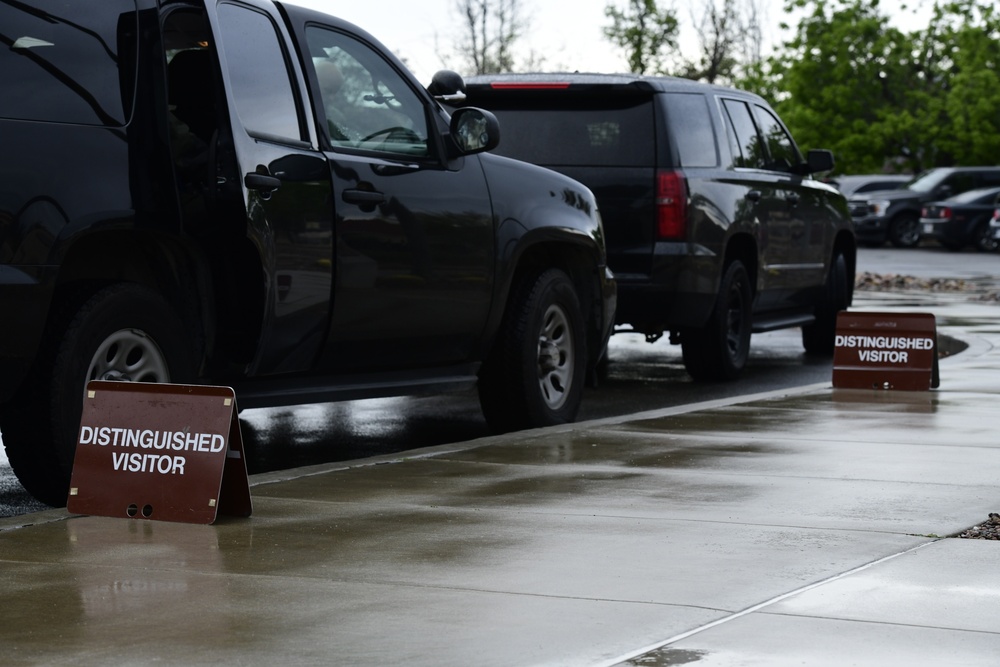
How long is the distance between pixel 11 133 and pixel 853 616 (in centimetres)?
319

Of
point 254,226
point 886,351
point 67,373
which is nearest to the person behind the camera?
point 67,373

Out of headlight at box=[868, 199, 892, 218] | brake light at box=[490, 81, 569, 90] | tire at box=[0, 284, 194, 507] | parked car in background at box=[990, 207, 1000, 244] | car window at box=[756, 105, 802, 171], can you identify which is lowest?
parked car in background at box=[990, 207, 1000, 244]

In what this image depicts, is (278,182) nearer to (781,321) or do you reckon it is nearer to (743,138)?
(743,138)

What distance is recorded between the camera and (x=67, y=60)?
638 cm

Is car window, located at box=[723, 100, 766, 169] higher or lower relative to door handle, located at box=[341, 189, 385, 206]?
higher

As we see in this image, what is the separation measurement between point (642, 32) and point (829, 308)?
5421cm

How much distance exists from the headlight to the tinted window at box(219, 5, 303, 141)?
3552cm

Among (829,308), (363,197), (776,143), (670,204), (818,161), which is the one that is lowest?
(829,308)

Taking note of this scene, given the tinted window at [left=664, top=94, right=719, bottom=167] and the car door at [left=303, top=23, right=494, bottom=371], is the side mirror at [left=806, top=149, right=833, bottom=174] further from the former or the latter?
the car door at [left=303, top=23, right=494, bottom=371]

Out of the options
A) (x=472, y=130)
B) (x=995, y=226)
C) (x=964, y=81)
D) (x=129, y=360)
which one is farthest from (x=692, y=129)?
(x=964, y=81)

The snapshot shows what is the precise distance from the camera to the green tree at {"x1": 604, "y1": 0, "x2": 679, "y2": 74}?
67625 mm

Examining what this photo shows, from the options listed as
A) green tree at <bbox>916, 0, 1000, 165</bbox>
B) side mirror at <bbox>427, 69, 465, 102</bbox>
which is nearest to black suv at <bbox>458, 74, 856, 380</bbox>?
side mirror at <bbox>427, 69, 465, 102</bbox>

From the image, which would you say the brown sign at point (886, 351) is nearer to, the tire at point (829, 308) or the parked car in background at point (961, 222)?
the tire at point (829, 308)

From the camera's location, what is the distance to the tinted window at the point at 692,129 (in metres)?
11.6
